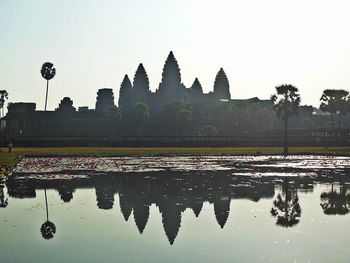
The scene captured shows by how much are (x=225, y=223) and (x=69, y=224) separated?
481cm

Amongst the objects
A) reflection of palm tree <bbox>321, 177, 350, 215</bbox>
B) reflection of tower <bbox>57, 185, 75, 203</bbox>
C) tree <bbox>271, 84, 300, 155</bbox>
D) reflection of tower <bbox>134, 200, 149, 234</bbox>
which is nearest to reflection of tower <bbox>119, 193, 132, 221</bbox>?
reflection of tower <bbox>134, 200, 149, 234</bbox>

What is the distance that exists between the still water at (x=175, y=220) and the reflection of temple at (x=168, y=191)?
43mm

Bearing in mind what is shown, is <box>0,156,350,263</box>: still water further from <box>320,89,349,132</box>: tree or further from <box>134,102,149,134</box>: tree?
<box>134,102,149,134</box>: tree

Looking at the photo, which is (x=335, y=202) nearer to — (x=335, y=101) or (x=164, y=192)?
(x=164, y=192)

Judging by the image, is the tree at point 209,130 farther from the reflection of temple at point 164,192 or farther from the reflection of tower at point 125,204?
the reflection of tower at point 125,204

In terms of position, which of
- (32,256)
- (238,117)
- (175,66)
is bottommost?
(32,256)

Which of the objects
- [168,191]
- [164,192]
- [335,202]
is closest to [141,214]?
[164,192]

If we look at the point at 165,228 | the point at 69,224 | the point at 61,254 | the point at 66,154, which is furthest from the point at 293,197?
the point at 66,154

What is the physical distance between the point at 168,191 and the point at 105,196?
3014 mm

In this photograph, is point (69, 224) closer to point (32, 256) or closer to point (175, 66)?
point (32, 256)

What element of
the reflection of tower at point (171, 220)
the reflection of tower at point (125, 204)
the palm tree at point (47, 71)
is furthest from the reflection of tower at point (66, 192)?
the palm tree at point (47, 71)

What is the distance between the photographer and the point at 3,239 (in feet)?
46.3

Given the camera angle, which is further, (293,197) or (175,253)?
(293,197)

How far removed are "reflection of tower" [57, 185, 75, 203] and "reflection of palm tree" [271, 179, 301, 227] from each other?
833 cm
